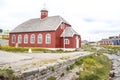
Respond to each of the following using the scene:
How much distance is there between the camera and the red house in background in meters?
38.6

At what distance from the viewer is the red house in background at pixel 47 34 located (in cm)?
3862

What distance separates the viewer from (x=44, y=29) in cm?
3959

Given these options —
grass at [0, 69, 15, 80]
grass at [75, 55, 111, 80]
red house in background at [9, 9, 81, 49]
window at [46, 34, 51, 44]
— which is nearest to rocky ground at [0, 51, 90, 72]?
grass at [0, 69, 15, 80]

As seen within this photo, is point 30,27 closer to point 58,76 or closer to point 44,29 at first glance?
point 44,29

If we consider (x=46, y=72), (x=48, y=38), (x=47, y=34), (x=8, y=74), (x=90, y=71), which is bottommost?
(x=90, y=71)

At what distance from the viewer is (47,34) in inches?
1542

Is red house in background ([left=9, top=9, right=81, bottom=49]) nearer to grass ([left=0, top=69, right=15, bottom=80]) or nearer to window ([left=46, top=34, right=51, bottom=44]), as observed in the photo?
window ([left=46, top=34, right=51, bottom=44])

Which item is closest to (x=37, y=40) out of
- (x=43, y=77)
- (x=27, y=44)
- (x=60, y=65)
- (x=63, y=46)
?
(x=27, y=44)

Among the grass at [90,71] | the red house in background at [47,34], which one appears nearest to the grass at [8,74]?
the grass at [90,71]

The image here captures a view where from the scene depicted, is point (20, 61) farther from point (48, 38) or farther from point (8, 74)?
point (48, 38)

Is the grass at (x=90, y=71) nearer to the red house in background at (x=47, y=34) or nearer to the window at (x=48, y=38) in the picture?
the red house in background at (x=47, y=34)

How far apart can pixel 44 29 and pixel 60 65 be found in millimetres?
27297

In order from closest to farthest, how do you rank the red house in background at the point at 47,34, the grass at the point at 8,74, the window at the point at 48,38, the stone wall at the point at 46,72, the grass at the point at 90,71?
the grass at the point at 8,74 → the stone wall at the point at 46,72 → the grass at the point at 90,71 → the red house in background at the point at 47,34 → the window at the point at 48,38

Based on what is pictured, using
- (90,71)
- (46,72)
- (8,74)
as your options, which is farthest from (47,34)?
(8,74)
